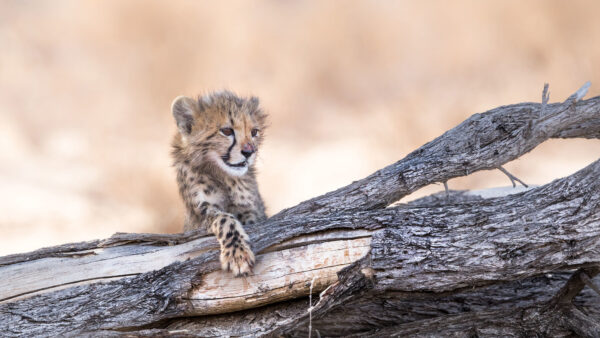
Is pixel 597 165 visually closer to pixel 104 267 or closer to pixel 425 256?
pixel 425 256

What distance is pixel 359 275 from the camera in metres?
2.68

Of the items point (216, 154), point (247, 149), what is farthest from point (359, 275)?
point (216, 154)

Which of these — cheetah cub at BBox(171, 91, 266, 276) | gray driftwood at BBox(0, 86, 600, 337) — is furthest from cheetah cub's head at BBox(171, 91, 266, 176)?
gray driftwood at BBox(0, 86, 600, 337)

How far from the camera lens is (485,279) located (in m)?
2.73

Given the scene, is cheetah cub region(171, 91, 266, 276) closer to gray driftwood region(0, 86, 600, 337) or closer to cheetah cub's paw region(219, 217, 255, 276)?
cheetah cub's paw region(219, 217, 255, 276)

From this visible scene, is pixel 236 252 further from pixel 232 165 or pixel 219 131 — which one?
pixel 219 131

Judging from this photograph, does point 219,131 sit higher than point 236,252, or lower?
higher

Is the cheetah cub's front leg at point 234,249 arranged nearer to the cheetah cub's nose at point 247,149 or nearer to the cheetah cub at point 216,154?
the cheetah cub at point 216,154

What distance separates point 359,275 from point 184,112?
5.72 ft

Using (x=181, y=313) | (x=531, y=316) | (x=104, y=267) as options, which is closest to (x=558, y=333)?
(x=531, y=316)

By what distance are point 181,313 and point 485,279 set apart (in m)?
1.76

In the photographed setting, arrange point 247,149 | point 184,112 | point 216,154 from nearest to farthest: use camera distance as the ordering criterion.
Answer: point 247,149 < point 216,154 < point 184,112

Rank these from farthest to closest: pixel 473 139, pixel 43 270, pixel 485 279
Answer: pixel 473 139
pixel 43 270
pixel 485 279

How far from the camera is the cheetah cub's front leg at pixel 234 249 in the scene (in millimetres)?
2734
